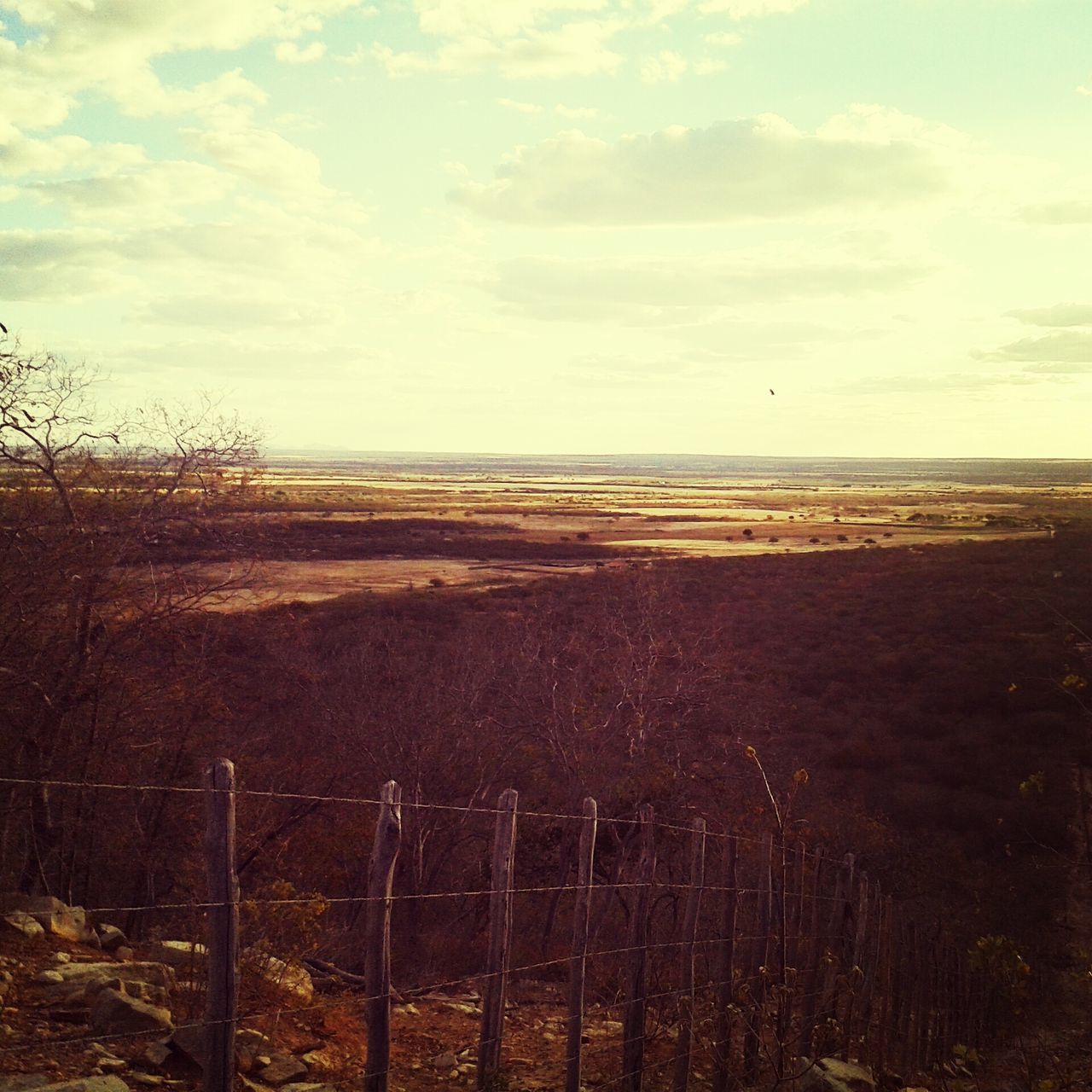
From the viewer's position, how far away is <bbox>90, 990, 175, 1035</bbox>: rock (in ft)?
23.6

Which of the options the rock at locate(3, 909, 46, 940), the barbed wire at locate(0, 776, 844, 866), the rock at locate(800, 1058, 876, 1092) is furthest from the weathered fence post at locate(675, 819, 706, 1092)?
the rock at locate(3, 909, 46, 940)

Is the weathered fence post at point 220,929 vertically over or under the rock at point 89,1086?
over

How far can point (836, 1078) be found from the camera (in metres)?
7.90

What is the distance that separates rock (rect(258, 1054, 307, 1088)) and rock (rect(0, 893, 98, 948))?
2.99 metres

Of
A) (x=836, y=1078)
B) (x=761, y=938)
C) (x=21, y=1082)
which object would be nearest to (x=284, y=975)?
(x=21, y=1082)

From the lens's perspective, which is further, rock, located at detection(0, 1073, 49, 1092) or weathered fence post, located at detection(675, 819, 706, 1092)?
weathered fence post, located at detection(675, 819, 706, 1092)

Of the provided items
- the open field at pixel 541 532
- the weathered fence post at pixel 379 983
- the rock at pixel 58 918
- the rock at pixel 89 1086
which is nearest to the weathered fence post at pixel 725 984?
the weathered fence post at pixel 379 983

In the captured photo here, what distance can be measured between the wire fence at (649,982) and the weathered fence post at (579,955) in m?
0.02

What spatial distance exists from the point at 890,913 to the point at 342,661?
23382 mm

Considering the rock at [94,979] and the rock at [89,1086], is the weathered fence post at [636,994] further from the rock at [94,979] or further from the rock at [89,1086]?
the rock at [94,979]

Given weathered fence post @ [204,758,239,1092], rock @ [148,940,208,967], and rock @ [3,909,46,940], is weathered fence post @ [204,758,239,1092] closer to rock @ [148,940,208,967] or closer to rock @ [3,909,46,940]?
rock @ [148,940,208,967]

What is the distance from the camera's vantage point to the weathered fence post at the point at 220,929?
4.70m

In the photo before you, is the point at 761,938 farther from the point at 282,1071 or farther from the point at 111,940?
the point at 111,940

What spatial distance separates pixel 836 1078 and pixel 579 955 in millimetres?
3163
